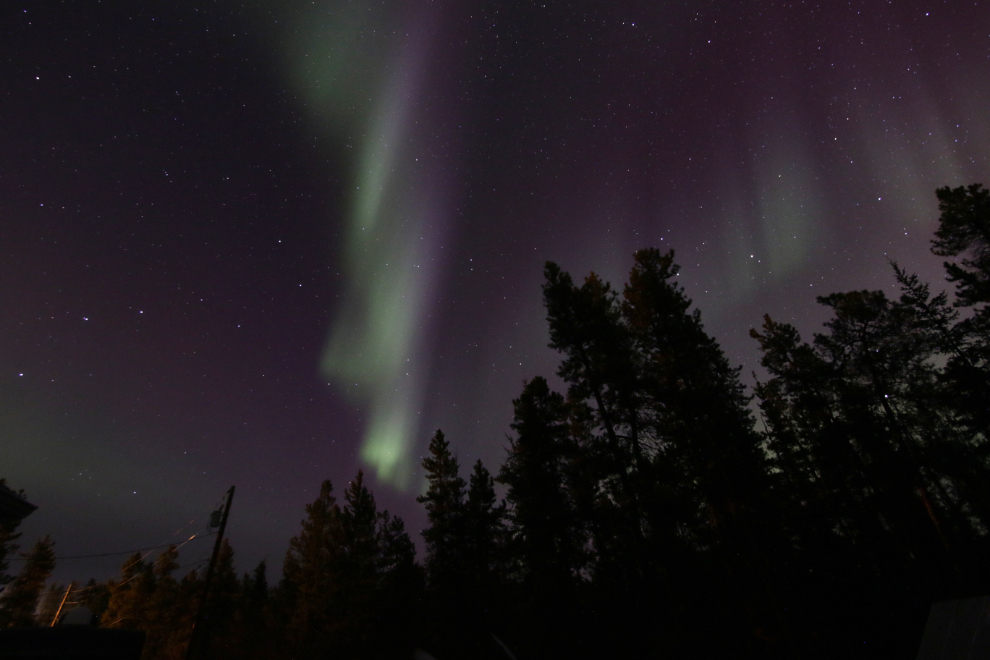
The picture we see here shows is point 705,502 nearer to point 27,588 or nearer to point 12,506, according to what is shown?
point 12,506

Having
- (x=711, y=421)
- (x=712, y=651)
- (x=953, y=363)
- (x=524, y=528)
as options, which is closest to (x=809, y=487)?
(x=953, y=363)

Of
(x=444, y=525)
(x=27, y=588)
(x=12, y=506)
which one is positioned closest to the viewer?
(x=12, y=506)

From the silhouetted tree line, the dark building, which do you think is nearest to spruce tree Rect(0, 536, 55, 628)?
the silhouetted tree line

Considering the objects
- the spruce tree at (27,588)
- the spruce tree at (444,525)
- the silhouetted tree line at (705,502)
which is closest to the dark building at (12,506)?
the silhouetted tree line at (705,502)

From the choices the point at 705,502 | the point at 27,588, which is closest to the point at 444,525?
the point at 705,502

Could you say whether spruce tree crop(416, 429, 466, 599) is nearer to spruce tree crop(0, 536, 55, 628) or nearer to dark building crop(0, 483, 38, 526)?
dark building crop(0, 483, 38, 526)

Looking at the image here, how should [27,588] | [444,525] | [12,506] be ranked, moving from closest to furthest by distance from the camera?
[12,506] < [444,525] < [27,588]

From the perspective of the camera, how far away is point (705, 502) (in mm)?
16016

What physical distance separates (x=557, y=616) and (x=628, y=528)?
6205mm

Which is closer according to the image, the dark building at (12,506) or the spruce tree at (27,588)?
the dark building at (12,506)

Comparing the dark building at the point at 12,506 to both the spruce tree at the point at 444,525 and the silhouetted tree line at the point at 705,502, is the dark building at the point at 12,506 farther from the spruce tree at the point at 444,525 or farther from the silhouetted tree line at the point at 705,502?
the spruce tree at the point at 444,525

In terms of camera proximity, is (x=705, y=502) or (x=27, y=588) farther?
(x=27, y=588)

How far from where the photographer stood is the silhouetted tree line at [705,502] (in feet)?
49.5

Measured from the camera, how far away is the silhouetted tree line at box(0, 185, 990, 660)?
49.5ft
